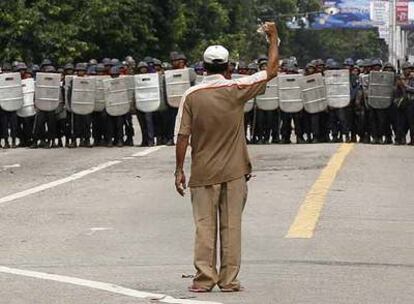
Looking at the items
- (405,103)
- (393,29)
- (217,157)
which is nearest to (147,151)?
(405,103)

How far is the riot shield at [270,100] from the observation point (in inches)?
1025

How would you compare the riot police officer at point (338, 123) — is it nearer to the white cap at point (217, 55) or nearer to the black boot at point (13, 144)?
the black boot at point (13, 144)

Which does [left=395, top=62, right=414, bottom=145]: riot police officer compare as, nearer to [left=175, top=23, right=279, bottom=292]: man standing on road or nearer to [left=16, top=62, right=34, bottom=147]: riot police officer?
[left=16, top=62, right=34, bottom=147]: riot police officer

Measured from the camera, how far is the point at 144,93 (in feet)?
84.5

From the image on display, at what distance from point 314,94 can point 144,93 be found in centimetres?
367

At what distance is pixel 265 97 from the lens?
2608 centimetres

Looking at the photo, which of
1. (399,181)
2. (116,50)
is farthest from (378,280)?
(116,50)

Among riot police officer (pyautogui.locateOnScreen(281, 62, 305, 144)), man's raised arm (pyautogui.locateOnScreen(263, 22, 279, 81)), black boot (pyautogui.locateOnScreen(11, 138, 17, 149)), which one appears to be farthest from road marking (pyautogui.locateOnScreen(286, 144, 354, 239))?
black boot (pyautogui.locateOnScreen(11, 138, 17, 149))

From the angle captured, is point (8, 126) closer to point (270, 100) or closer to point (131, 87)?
point (131, 87)

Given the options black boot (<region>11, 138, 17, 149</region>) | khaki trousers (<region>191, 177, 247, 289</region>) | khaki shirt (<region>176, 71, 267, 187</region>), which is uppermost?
khaki shirt (<region>176, 71, 267, 187</region>)

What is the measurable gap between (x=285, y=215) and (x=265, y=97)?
12190 mm

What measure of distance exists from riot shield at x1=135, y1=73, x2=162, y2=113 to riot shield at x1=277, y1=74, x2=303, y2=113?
8.73 ft

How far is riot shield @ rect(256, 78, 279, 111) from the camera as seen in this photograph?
85.4 feet

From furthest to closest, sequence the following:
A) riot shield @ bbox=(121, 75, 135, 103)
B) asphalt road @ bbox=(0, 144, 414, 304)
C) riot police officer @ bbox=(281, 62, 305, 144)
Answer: riot police officer @ bbox=(281, 62, 305, 144)
riot shield @ bbox=(121, 75, 135, 103)
asphalt road @ bbox=(0, 144, 414, 304)
